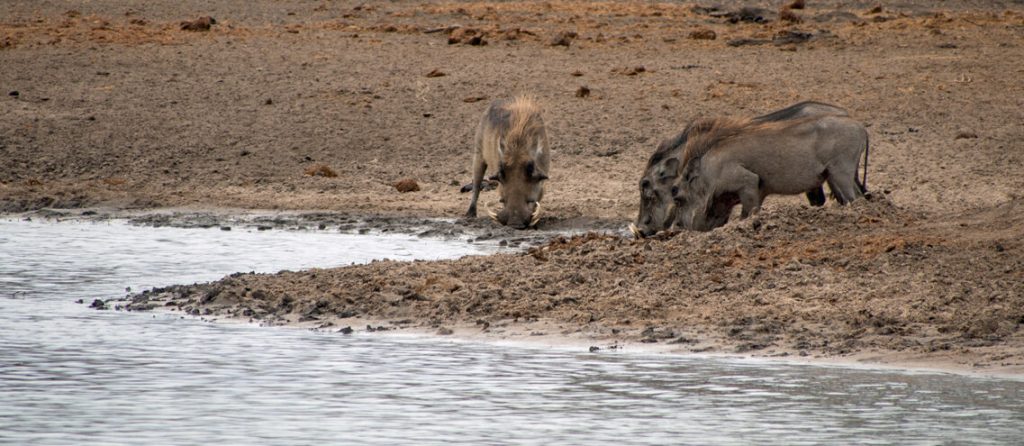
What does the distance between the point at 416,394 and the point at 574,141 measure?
28.8 ft

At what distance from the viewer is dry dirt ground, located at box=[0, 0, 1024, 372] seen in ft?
27.8

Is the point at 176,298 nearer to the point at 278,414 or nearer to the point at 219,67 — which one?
the point at 278,414

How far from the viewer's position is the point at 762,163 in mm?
10836

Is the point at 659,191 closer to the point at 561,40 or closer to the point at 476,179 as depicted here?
the point at 476,179

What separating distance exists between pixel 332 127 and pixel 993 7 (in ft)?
39.6

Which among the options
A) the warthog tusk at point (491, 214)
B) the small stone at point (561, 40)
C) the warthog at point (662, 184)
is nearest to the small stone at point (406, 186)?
the warthog tusk at point (491, 214)

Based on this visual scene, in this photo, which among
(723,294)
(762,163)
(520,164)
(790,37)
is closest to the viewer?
(723,294)

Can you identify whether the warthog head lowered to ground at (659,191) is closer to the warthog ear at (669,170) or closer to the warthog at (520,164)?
the warthog ear at (669,170)

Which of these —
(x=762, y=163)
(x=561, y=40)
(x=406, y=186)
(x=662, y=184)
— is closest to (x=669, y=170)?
(x=662, y=184)

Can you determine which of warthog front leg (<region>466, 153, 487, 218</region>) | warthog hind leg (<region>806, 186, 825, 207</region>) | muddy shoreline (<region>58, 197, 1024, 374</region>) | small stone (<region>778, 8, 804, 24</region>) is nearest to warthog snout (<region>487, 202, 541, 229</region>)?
warthog front leg (<region>466, 153, 487, 218</region>)

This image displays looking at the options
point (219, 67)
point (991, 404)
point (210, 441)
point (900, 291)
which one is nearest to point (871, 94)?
point (219, 67)

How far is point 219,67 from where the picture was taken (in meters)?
18.5

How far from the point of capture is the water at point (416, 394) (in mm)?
6152

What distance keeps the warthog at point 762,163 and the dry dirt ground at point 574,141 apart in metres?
0.53
